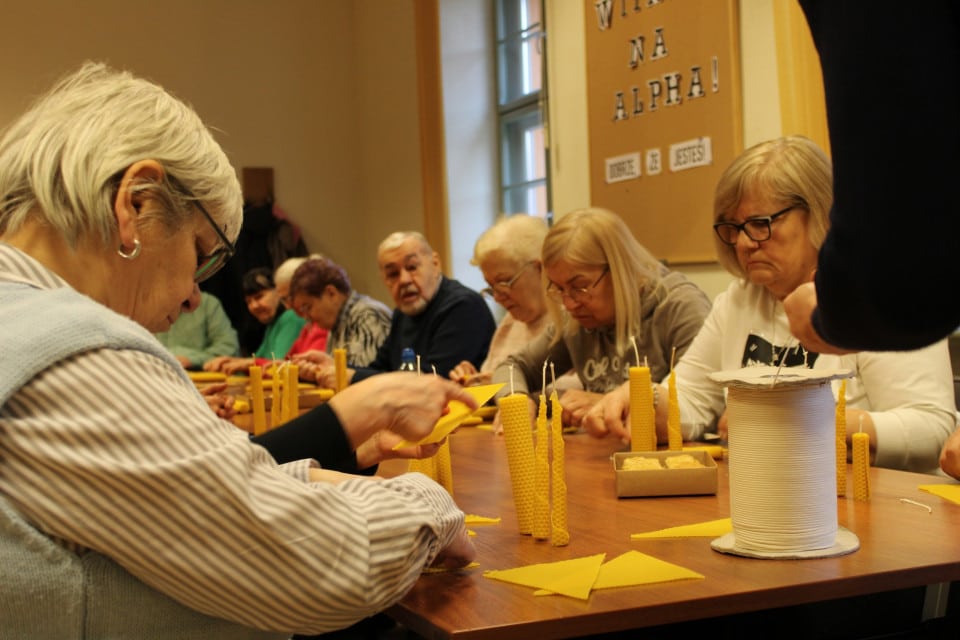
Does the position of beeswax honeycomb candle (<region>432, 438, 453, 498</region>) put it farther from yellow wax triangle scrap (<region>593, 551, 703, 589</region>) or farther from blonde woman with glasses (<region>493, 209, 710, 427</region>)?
blonde woman with glasses (<region>493, 209, 710, 427</region>)

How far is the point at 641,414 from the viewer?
7.27ft

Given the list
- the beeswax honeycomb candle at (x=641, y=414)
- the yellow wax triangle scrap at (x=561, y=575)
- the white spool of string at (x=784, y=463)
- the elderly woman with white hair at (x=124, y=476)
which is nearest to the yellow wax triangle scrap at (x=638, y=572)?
the yellow wax triangle scrap at (x=561, y=575)

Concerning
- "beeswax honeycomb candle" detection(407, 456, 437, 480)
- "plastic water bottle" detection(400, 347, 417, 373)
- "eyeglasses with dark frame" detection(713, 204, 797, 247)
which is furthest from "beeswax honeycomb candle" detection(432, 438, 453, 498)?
"eyeglasses with dark frame" detection(713, 204, 797, 247)

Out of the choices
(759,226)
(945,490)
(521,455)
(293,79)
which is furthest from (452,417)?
(293,79)

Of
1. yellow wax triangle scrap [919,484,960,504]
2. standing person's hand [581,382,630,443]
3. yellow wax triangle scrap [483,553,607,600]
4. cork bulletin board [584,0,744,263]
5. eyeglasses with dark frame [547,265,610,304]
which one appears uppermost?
cork bulletin board [584,0,744,263]

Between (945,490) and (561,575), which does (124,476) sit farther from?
(945,490)

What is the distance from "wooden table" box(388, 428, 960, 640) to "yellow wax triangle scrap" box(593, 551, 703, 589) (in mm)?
16

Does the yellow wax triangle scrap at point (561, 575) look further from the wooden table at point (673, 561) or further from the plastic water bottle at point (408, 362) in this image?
the plastic water bottle at point (408, 362)

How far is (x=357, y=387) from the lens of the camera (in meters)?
1.53

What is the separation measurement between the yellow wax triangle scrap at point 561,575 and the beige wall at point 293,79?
6255 millimetres

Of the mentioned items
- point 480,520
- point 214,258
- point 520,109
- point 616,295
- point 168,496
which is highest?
point 520,109

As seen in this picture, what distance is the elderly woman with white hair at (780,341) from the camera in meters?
2.21

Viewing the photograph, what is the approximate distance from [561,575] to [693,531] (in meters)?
0.31

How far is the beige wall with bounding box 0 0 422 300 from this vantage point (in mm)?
7875
